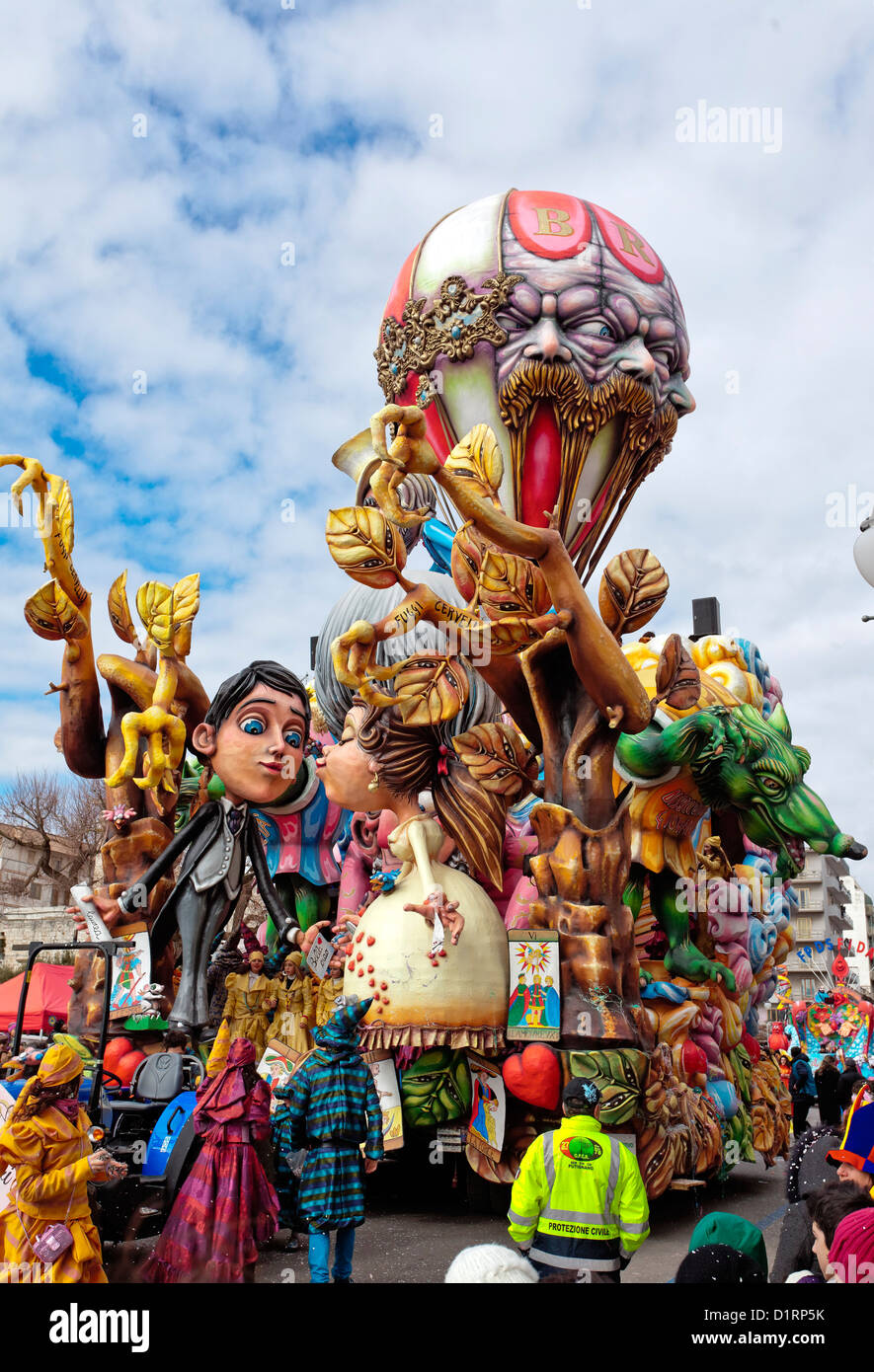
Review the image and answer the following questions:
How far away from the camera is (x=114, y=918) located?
780cm

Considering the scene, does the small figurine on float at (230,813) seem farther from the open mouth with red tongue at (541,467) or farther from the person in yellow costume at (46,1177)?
the person in yellow costume at (46,1177)

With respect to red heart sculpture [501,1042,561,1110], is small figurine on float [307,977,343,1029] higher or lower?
higher

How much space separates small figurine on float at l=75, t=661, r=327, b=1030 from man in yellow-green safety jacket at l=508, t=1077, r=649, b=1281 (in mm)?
3261

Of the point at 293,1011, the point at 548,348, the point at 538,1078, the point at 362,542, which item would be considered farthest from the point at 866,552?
the point at 293,1011

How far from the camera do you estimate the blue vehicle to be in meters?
5.13

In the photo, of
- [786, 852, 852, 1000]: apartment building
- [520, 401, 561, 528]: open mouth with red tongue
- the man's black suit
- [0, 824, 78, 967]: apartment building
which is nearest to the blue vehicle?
the man's black suit

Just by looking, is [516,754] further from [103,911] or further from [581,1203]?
[581,1203]

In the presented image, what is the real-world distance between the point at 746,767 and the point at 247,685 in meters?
3.21

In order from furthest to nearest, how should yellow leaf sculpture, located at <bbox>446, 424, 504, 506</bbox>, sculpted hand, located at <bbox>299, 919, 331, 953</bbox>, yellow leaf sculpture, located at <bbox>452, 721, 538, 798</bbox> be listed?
yellow leaf sculpture, located at <bbox>452, 721, 538, 798</bbox> < sculpted hand, located at <bbox>299, 919, 331, 953</bbox> < yellow leaf sculpture, located at <bbox>446, 424, 504, 506</bbox>

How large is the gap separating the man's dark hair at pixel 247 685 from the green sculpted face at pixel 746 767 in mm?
2176

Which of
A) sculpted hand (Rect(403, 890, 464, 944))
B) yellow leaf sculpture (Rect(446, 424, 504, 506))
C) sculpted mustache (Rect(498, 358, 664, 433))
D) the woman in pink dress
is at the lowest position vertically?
the woman in pink dress

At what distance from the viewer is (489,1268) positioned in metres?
2.13

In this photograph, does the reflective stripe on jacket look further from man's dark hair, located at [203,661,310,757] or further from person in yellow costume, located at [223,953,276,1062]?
person in yellow costume, located at [223,953,276,1062]
